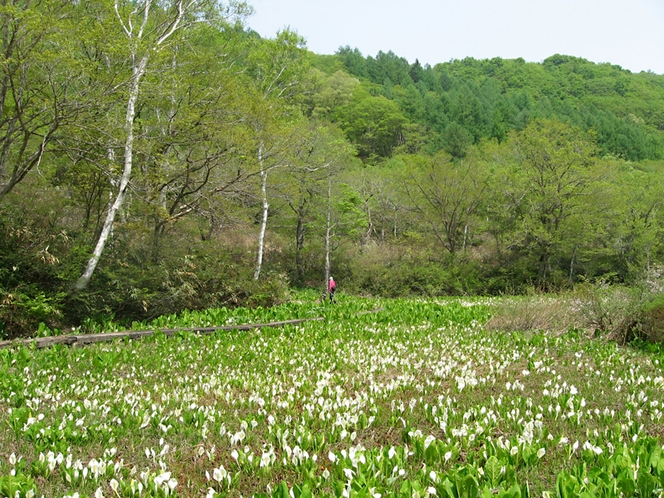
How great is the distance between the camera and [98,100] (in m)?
11.9

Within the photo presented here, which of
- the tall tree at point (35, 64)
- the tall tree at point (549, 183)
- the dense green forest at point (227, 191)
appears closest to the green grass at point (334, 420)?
the dense green forest at point (227, 191)

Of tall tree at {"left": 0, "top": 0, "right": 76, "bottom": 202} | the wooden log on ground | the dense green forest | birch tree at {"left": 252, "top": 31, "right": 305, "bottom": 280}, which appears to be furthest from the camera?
birch tree at {"left": 252, "top": 31, "right": 305, "bottom": 280}

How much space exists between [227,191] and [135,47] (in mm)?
6396

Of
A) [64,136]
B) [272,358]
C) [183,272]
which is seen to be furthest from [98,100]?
[272,358]

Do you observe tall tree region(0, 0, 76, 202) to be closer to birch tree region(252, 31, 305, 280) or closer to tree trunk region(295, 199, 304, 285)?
birch tree region(252, 31, 305, 280)

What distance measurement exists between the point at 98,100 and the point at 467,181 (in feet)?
91.3

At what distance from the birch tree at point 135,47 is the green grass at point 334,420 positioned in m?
5.50

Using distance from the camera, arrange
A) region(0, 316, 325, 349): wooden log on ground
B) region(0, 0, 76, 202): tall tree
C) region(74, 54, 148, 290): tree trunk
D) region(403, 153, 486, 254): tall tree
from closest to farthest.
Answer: region(0, 316, 325, 349): wooden log on ground < region(0, 0, 76, 202): tall tree < region(74, 54, 148, 290): tree trunk < region(403, 153, 486, 254): tall tree

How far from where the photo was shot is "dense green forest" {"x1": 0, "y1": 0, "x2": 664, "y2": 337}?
41.0 ft

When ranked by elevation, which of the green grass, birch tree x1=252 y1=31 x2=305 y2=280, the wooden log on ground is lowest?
the wooden log on ground

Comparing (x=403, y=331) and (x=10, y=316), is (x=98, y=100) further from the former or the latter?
(x=403, y=331)

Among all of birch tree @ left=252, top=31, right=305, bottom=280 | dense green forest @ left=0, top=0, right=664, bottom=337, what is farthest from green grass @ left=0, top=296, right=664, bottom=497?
birch tree @ left=252, top=31, right=305, bottom=280

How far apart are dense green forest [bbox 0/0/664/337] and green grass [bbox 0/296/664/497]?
6047 millimetres

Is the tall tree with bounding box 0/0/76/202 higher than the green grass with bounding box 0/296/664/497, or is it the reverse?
the tall tree with bounding box 0/0/76/202
